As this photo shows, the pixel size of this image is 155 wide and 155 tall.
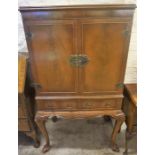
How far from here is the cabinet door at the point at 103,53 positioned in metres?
1.27

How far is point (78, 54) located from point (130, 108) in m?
0.65

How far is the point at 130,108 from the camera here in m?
1.63

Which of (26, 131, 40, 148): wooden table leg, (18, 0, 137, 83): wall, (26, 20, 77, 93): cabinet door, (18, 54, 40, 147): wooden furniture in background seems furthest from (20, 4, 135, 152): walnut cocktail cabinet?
(18, 0, 137, 83): wall

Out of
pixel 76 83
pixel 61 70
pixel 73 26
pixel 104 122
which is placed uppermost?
pixel 73 26

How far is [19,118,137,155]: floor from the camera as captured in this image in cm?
186

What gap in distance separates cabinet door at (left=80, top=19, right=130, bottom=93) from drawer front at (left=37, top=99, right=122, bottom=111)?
0.11 metres

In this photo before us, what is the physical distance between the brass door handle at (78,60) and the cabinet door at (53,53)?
0.03 m

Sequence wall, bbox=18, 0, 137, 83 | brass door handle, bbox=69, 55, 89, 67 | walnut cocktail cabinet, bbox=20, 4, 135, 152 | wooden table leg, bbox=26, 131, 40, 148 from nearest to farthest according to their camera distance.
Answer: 1. walnut cocktail cabinet, bbox=20, 4, 135, 152
2. brass door handle, bbox=69, 55, 89, 67
3. wall, bbox=18, 0, 137, 83
4. wooden table leg, bbox=26, 131, 40, 148

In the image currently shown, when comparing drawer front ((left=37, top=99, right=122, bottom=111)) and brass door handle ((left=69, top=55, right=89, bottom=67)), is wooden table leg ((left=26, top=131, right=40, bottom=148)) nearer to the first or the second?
drawer front ((left=37, top=99, right=122, bottom=111))
